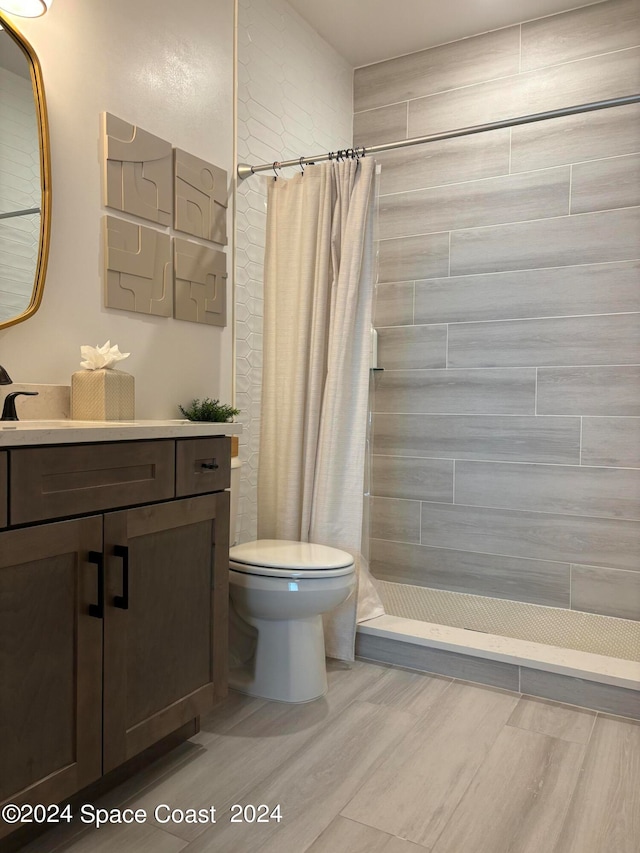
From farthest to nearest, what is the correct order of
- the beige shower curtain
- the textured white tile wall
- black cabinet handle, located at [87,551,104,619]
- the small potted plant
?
1. the textured white tile wall
2. the beige shower curtain
3. the small potted plant
4. black cabinet handle, located at [87,551,104,619]

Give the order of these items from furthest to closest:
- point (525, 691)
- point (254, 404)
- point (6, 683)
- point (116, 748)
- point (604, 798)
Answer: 1. point (254, 404)
2. point (525, 691)
3. point (604, 798)
4. point (116, 748)
5. point (6, 683)

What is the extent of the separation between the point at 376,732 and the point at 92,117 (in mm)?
2026

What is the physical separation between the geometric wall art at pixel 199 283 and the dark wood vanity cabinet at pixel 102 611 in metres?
0.77

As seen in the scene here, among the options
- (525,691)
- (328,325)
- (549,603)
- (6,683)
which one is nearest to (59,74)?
(328,325)

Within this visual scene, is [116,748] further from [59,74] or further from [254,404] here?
[59,74]

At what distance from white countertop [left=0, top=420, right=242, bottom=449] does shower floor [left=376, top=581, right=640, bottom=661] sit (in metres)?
A: 1.39

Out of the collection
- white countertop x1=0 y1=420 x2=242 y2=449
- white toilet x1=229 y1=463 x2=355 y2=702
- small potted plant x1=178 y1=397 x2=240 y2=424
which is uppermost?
small potted plant x1=178 y1=397 x2=240 y2=424

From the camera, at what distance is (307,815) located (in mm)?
1604

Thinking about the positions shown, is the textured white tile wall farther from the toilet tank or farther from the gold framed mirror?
the gold framed mirror

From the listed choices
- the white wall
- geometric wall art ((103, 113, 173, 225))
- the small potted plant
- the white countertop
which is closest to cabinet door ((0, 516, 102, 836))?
the white countertop

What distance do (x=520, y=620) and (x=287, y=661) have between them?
115 centimetres

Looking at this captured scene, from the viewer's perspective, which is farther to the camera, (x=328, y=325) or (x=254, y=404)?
(x=254, y=404)

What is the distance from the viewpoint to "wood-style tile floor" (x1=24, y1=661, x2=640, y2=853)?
1521 mm

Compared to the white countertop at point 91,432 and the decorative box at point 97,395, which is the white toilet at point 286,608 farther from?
the decorative box at point 97,395
